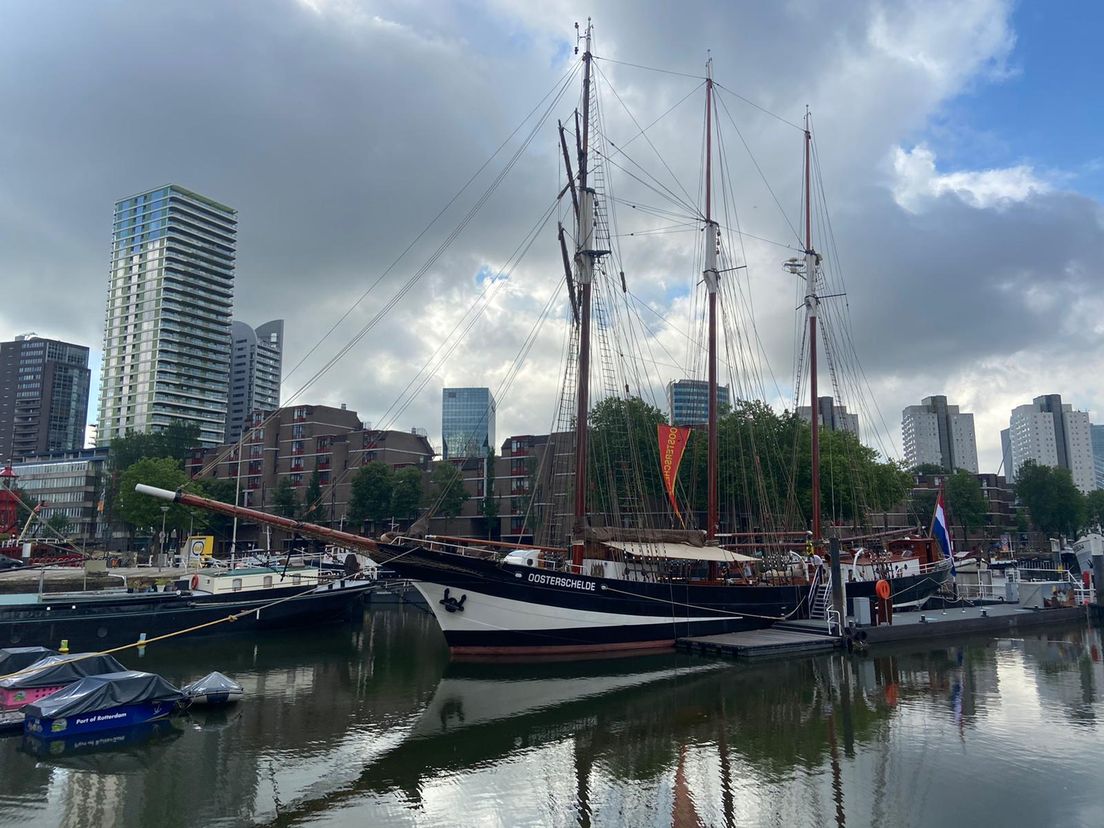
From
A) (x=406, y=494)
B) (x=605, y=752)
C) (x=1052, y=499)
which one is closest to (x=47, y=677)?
(x=605, y=752)

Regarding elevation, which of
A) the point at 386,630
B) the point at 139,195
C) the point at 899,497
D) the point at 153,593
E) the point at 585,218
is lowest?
the point at 386,630

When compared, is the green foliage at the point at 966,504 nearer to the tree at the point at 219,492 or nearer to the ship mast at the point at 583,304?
the ship mast at the point at 583,304

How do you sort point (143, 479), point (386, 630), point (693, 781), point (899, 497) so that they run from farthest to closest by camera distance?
point (143, 479) → point (899, 497) → point (386, 630) → point (693, 781)

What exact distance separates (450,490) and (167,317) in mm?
104360

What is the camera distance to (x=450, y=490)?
7794 cm

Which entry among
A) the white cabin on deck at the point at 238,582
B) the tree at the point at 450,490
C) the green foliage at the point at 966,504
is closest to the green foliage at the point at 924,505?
the green foliage at the point at 966,504

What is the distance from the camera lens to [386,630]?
39.8 metres

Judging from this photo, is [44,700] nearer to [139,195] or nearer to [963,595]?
[963,595]

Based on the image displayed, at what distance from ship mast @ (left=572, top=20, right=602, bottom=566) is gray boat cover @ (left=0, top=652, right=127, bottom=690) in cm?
1723

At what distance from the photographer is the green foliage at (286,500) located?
85500mm

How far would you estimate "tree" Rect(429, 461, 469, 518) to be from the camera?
79125mm

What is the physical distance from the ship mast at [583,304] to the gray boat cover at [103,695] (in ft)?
54.7

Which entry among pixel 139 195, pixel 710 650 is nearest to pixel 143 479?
pixel 710 650

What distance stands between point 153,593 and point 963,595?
2037 inches
